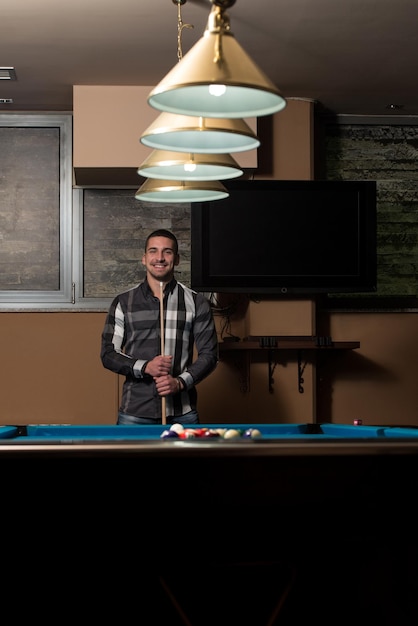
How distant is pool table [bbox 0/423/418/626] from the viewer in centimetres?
Answer: 246

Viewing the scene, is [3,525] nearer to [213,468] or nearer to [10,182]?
[213,468]

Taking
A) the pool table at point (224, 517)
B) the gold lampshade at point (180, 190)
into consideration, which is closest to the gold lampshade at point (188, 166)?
the gold lampshade at point (180, 190)

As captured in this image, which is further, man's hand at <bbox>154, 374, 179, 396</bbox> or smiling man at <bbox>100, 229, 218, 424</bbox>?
smiling man at <bbox>100, 229, 218, 424</bbox>

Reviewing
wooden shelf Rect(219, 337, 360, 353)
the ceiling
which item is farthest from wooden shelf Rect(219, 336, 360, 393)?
the ceiling

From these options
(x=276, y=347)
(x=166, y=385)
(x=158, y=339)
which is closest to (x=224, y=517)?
(x=166, y=385)

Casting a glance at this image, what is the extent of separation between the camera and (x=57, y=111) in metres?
5.68

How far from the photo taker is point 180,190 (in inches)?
135

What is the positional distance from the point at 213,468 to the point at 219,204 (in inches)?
117

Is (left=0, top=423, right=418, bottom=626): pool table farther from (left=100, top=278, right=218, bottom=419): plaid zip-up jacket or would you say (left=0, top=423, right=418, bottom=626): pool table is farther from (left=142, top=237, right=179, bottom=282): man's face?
(left=142, top=237, right=179, bottom=282): man's face

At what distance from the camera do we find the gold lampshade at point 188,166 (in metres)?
3.04

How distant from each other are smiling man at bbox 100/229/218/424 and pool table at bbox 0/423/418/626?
1.75m

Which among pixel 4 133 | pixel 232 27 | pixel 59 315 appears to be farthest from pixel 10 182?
pixel 232 27

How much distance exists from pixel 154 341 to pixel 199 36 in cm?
149

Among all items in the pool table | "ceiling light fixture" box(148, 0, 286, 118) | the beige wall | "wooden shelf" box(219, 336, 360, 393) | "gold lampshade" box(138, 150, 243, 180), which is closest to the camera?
"ceiling light fixture" box(148, 0, 286, 118)
